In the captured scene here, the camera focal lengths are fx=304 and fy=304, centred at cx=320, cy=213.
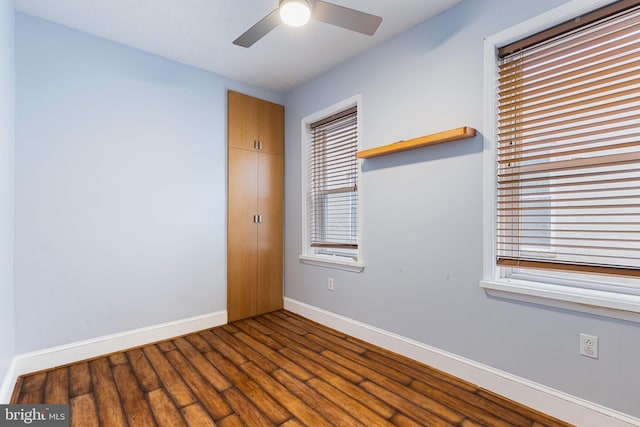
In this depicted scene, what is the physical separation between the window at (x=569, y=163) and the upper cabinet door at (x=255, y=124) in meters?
2.40

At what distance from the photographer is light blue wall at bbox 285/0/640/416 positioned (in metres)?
1.70

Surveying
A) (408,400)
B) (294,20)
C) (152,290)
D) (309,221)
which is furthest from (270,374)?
(294,20)

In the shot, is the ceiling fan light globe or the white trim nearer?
the ceiling fan light globe

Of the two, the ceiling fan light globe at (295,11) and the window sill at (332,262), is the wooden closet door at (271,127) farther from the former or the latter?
the ceiling fan light globe at (295,11)

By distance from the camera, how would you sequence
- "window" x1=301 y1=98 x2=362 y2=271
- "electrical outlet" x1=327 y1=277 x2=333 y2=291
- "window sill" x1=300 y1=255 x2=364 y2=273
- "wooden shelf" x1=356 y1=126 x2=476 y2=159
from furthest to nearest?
"electrical outlet" x1=327 y1=277 x2=333 y2=291, "window" x1=301 y1=98 x2=362 y2=271, "window sill" x1=300 y1=255 x2=364 y2=273, "wooden shelf" x1=356 y1=126 x2=476 y2=159

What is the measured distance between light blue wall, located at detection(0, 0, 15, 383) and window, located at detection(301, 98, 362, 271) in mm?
2403

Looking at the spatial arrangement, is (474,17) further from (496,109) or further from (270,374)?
(270,374)

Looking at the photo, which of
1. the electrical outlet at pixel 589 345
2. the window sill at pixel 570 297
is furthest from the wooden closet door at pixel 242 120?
the electrical outlet at pixel 589 345

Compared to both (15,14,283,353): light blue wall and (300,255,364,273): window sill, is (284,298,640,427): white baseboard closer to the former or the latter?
(300,255,364,273): window sill

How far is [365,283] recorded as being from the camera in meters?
2.82

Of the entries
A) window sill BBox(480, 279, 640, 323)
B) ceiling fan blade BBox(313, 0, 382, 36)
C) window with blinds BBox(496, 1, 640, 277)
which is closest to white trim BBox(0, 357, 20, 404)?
ceiling fan blade BBox(313, 0, 382, 36)

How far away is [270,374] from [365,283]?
112 centimetres

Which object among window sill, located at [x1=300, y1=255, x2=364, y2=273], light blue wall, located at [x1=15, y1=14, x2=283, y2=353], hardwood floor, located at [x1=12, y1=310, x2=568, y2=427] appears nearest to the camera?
hardwood floor, located at [x1=12, y1=310, x2=568, y2=427]

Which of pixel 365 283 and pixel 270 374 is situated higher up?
pixel 365 283
